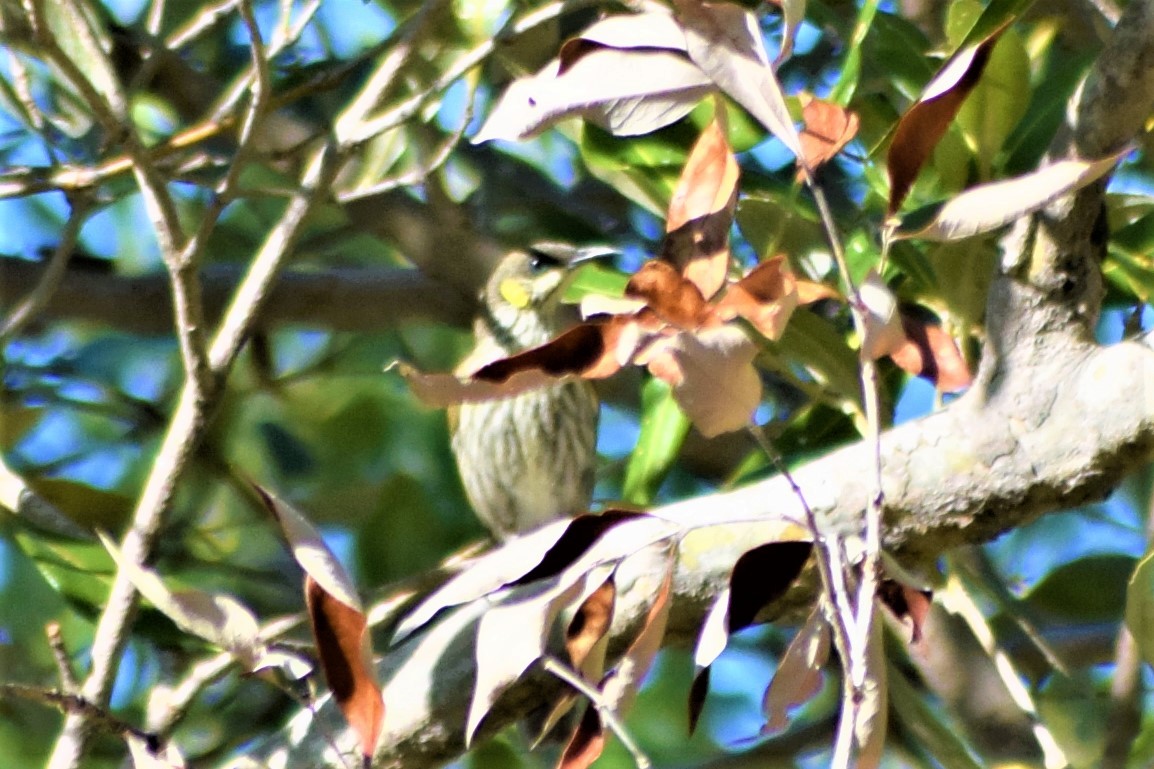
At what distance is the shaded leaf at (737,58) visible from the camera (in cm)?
90

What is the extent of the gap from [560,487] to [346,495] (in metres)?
0.57

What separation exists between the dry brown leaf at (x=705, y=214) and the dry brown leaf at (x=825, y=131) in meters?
0.07

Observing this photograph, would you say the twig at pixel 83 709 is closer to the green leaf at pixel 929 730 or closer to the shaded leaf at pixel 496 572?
the shaded leaf at pixel 496 572

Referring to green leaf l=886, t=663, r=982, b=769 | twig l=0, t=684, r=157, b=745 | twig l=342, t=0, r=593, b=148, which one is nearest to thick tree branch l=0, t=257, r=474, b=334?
twig l=342, t=0, r=593, b=148

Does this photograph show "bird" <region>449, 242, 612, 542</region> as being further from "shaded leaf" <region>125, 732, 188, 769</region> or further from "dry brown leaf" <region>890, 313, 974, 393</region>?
"dry brown leaf" <region>890, 313, 974, 393</region>

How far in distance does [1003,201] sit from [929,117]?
7 cm

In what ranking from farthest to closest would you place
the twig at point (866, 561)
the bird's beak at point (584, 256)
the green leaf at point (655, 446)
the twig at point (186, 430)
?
the bird's beak at point (584, 256), the green leaf at point (655, 446), the twig at point (186, 430), the twig at point (866, 561)

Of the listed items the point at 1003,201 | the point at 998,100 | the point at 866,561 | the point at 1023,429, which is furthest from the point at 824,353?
the point at 866,561

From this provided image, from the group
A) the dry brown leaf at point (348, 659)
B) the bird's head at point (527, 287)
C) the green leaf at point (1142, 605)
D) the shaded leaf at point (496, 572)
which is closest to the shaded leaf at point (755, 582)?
the shaded leaf at point (496, 572)

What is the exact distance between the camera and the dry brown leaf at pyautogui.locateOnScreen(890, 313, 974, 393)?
3.28 ft

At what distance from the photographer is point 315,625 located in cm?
105

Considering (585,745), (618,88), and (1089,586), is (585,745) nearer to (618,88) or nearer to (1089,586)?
(618,88)

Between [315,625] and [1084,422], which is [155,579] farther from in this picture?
[1084,422]

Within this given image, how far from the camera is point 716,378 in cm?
88
